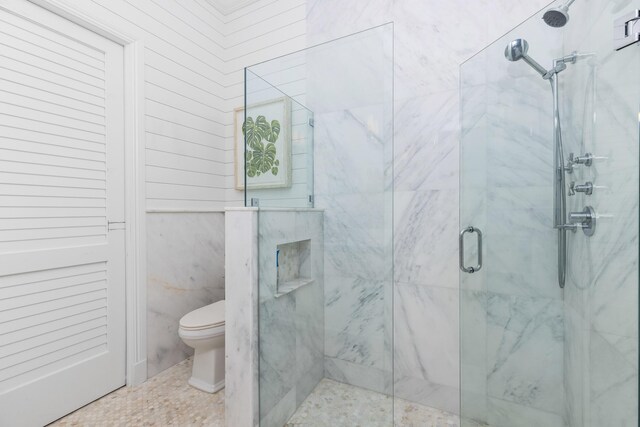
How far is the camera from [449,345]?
169 cm

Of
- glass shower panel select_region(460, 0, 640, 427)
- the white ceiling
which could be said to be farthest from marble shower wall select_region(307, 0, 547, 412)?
the white ceiling

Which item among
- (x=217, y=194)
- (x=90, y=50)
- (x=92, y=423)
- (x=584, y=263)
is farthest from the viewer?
(x=217, y=194)

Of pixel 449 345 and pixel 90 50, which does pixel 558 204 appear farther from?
pixel 90 50

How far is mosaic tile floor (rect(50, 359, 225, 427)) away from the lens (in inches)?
63.0

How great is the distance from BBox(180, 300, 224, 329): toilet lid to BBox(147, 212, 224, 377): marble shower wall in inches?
12.1

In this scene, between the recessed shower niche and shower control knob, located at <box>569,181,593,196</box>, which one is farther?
the recessed shower niche

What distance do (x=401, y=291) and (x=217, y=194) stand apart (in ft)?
5.39

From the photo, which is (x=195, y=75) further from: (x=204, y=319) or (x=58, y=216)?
(x=204, y=319)

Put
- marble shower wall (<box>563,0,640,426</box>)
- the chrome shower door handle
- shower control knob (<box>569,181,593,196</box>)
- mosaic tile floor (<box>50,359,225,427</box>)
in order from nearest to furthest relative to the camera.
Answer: marble shower wall (<box>563,0,640,426</box>) → shower control knob (<box>569,181,593,196</box>) → the chrome shower door handle → mosaic tile floor (<box>50,359,225,427</box>)

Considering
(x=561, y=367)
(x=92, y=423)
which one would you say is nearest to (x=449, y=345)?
(x=561, y=367)

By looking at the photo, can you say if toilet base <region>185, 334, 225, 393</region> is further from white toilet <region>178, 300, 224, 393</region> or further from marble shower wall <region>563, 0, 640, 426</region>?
marble shower wall <region>563, 0, 640, 426</region>

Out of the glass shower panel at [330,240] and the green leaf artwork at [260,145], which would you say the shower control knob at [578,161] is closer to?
the glass shower panel at [330,240]

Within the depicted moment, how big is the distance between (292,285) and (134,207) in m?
1.18

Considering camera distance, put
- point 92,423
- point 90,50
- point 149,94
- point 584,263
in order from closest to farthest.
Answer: point 584,263
point 92,423
point 90,50
point 149,94
